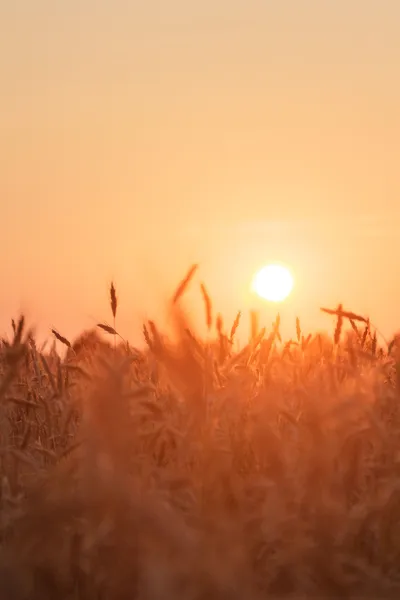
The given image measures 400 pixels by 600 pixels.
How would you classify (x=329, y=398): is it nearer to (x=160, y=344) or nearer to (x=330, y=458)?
(x=330, y=458)

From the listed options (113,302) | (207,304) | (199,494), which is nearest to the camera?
(199,494)

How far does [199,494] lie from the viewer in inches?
75.3

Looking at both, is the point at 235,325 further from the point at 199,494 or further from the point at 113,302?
the point at 199,494

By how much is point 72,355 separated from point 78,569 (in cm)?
219

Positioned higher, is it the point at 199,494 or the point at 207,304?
the point at 207,304

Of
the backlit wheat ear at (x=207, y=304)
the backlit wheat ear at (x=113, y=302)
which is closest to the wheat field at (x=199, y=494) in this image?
the backlit wheat ear at (x=207, y=304)

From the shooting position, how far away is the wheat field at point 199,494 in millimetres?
1597

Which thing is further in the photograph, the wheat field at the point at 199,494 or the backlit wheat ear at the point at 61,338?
the backlit wheat ear at the point at 61,338

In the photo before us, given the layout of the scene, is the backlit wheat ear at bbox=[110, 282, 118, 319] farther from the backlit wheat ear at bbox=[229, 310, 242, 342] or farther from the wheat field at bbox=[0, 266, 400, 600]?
the wheat field at bbox=[0, 266, 400, 600]

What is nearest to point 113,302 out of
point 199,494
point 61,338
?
point 61,338

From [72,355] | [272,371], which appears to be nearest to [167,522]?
[272,371]

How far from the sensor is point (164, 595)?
1.54 meters

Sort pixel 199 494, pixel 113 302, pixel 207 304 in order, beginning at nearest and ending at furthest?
pixel 199 494 < pixel 207 304 < pixel 113 302

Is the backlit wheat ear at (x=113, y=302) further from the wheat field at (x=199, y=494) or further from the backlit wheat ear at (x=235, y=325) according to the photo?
the wheat field at (x=199, y=494)
